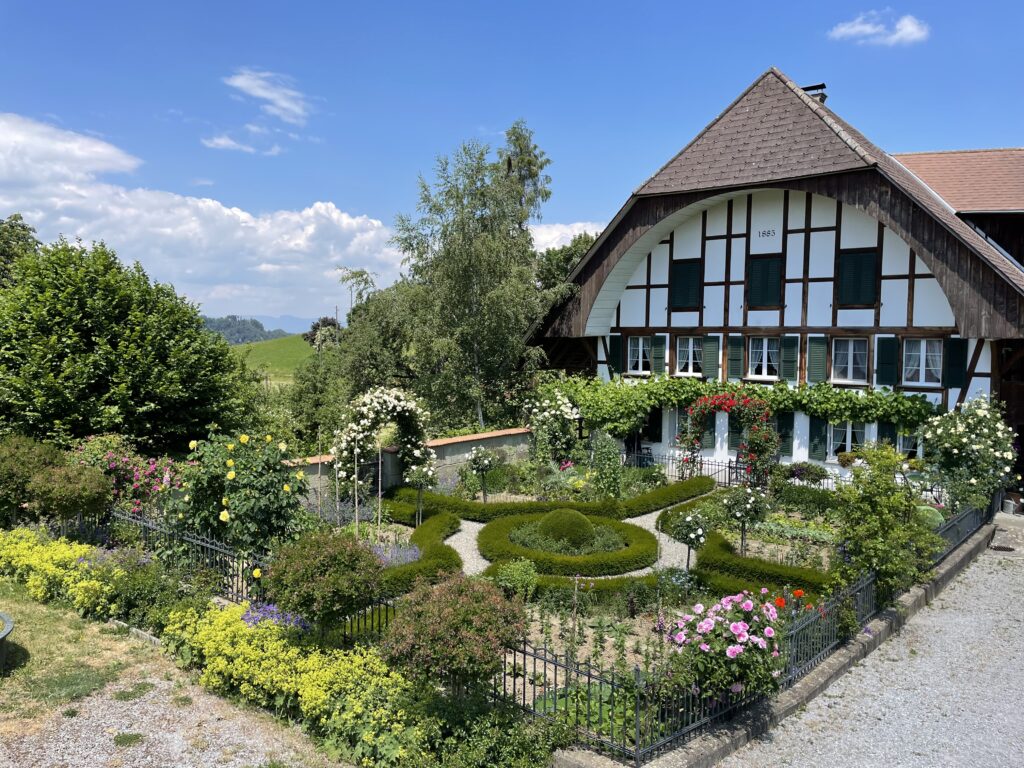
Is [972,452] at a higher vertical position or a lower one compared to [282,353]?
lower

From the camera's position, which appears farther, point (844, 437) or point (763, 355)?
point (763, 355)

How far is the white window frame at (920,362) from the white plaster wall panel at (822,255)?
2730mm

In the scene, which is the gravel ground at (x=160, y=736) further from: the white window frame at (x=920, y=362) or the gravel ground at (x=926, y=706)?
the white window frame at (x=920, y=362)

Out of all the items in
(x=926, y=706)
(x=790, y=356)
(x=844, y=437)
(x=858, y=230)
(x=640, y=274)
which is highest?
(x=858, y=230)

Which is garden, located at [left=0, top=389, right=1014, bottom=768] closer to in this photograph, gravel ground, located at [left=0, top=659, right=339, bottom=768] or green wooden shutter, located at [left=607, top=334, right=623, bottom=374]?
gravel ground, located at [left=0, top=659, right=339, bottom=768]

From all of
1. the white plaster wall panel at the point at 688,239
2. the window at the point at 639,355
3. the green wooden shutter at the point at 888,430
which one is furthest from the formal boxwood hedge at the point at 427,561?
the white plaster wall panel at the point at 688,239

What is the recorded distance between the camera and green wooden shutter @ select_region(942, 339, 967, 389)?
58.0ft

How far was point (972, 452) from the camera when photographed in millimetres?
15961

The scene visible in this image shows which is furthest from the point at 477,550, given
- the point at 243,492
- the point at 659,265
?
the point at 659,265

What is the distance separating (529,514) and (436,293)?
37.9 feet

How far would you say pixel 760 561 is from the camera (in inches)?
473

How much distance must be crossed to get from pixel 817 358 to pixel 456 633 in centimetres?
1616

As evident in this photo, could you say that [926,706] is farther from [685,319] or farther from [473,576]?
[685,319]

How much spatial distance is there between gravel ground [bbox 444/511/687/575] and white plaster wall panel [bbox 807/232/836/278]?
8500mm
